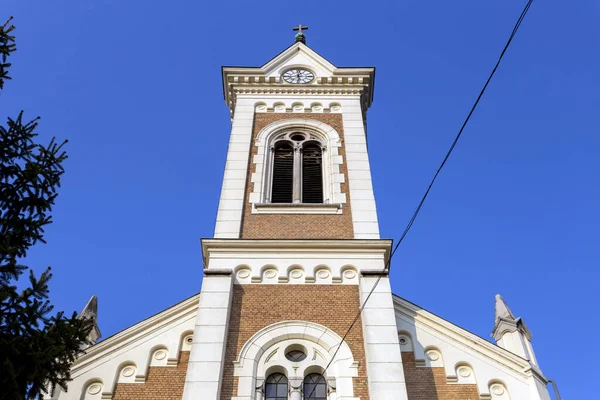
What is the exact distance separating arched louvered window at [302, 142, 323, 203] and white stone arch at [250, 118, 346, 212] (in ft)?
0.63

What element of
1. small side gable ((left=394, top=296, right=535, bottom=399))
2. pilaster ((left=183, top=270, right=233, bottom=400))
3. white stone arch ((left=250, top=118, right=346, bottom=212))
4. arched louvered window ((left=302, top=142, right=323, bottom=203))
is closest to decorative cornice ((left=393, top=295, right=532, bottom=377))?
small side gable ((left=394, top=296, right=535, bottom=399))

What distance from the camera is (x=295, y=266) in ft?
48.7

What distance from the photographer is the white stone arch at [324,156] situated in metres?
17.4

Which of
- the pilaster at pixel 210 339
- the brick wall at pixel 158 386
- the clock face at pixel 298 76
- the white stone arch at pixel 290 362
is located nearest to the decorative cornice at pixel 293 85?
the clock face at pixel 298 76

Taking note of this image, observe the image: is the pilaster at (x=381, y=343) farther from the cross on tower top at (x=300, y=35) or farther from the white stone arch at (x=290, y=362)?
the cross on tower top at (x=300, y=35)

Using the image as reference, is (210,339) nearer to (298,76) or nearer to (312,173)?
(312,173)

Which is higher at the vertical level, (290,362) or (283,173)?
(283,173)

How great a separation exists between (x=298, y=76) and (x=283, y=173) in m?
5.99

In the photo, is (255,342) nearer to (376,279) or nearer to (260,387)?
(260,387)

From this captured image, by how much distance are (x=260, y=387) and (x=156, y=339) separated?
276 cm

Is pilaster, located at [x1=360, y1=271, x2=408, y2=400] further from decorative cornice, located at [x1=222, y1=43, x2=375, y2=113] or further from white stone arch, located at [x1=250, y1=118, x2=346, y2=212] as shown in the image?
decorative cornice, located at [x1=222, y1=43, x2=375, y2=113]

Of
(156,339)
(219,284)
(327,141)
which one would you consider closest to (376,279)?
(219,284)

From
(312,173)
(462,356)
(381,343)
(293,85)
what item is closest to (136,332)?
(381,343)

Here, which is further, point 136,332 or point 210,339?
point 136,332
